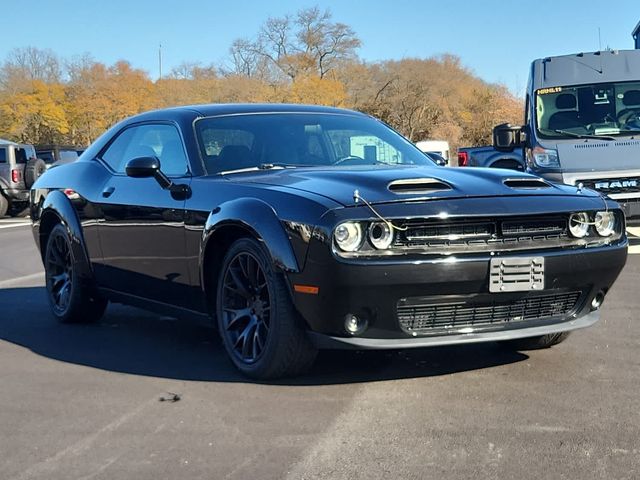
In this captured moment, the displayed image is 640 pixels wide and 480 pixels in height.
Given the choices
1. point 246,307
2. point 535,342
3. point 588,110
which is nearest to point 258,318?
point 246,307

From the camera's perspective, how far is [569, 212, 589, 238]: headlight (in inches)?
173

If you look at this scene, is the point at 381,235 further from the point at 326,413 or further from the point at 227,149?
the point at 227,149

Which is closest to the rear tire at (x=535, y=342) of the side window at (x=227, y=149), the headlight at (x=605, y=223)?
the headlight at (x=605, y=223)

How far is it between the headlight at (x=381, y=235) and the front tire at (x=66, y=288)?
9.35 feet

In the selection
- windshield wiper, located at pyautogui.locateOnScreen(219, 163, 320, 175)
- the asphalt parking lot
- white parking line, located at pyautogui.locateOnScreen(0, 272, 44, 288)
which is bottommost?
the asphalt parking lot

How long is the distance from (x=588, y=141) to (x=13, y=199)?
45.9ft

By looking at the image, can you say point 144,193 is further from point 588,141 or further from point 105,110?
point 105,110

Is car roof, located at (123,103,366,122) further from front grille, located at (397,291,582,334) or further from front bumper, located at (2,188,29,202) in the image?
front bumper, located at (2,188,29,202)

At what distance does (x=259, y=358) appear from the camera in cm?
446

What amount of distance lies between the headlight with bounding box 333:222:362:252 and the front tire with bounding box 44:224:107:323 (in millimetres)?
2773

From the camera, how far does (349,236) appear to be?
4.01 metres

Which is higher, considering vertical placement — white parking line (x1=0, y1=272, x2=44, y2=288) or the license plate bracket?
the license plate bracket

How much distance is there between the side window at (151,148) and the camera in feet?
17.5

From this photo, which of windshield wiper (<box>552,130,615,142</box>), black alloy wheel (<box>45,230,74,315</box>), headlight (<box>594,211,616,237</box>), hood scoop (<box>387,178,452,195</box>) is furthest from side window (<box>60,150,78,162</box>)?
windshield wiper (<box>552,130,615,142</box>)
